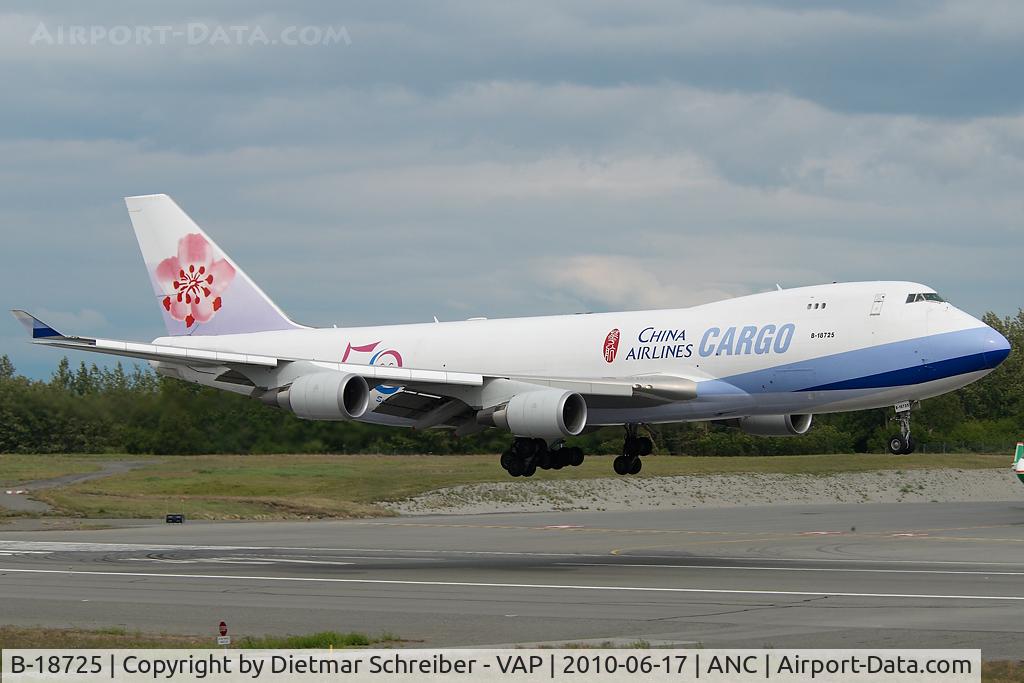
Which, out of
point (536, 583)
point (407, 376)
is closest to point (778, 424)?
point (407, 376)

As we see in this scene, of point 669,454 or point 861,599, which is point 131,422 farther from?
point 669,454

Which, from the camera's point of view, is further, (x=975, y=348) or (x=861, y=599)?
(x=975, y=348)

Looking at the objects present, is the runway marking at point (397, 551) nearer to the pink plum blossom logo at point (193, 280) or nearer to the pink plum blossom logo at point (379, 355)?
the pink plum blossom logo at point (379, 355)

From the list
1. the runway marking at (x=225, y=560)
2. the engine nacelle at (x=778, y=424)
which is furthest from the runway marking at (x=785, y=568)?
the runway marking at (x=225, y=560)

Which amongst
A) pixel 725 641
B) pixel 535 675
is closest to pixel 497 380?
pixel 725 641

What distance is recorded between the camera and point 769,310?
46625 mm

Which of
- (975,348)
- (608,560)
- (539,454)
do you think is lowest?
(608,560)

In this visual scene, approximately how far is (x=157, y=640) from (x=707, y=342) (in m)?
25.4

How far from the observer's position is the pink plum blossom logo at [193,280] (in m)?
58.9

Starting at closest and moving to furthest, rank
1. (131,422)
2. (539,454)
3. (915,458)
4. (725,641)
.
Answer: (725,641) < (539,454) < (131,422) < (915,458)

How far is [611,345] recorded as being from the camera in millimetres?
49000

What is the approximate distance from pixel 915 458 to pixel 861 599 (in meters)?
88.1

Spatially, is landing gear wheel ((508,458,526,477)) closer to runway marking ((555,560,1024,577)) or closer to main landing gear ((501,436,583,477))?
main landing gear ((501,436,583,477))

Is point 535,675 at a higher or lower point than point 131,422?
lower
